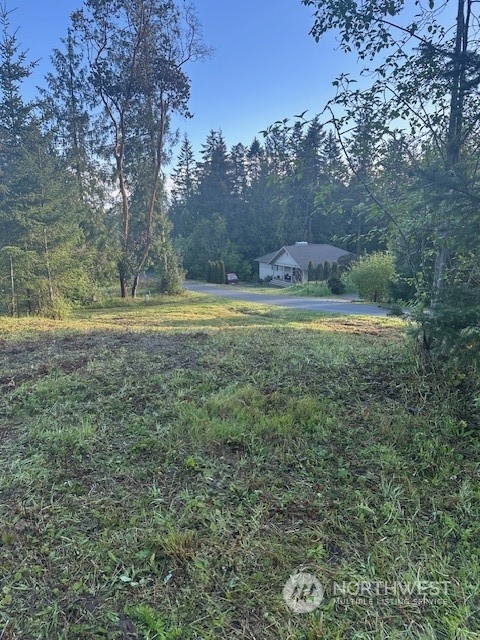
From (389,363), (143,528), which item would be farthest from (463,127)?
(143,528)

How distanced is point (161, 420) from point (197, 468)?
0.65 metres

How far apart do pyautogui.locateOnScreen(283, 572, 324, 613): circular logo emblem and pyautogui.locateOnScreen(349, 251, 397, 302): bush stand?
18.7m

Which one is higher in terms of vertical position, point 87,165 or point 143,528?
point 87,165

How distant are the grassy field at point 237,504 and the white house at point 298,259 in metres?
27.6

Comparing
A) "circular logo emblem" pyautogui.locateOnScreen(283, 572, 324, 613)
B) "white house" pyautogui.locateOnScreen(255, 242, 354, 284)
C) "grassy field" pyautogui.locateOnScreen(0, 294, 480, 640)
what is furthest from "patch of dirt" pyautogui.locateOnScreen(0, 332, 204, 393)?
"white house" pyautogui.locateOnScreen(255, 242, 354, 284)

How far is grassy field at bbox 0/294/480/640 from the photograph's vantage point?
141 centimetres

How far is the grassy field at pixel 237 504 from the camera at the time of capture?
141 centimetres

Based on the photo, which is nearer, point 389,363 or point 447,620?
point 447,620

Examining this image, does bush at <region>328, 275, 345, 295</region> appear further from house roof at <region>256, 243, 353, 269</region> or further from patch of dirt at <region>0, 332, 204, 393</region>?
patch of dirt at <region>0, 332, 204, 393</region>

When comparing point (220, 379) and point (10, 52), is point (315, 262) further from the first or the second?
point (220, 379)

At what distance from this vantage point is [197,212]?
40344 mm

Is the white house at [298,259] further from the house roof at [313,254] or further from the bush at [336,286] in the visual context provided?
the bush at [336,286]

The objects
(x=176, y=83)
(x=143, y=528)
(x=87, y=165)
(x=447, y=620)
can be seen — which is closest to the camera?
(x=447, y=620)

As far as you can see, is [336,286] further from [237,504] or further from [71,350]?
[237,504]
